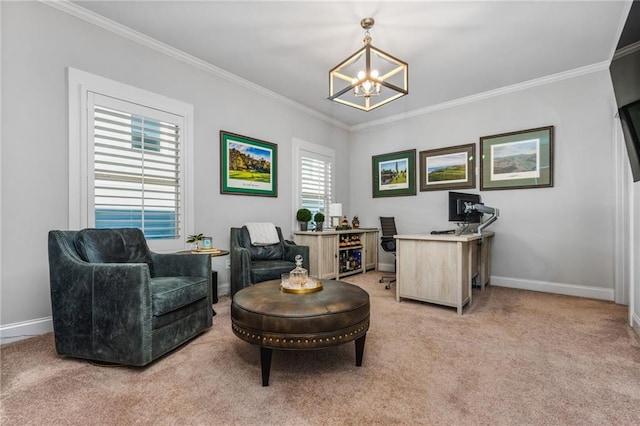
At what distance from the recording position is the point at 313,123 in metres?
5.23

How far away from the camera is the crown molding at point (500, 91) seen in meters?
3.64

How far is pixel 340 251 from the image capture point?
4.75 m

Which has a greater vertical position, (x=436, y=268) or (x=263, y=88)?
(x=263, y=88)

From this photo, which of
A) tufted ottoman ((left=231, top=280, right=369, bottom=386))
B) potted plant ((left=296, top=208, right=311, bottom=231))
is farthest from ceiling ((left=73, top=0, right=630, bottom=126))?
tufted ottoman ((left=231, top=280, right=369, bottom=386))

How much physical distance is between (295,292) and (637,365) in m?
2.36

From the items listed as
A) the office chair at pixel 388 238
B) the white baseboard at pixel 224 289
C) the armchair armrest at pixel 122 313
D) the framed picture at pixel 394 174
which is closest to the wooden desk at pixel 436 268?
the office chair at pixel 388 238

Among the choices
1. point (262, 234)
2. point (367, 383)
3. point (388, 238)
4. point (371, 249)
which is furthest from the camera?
point (371, 249)

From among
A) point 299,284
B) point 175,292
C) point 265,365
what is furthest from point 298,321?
point 175,292

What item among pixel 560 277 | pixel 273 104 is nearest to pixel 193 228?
pixel 273 104

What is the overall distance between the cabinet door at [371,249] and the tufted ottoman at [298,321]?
3338mm

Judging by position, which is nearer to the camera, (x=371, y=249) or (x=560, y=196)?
(x=560, y=196)

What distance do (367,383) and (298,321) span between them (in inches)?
23.1

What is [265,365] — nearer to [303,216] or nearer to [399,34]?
[303,216]

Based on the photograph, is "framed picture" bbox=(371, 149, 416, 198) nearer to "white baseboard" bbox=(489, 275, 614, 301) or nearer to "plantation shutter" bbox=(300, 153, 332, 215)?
"plantation shutter" bbox=(300, 153, 332, 215)
